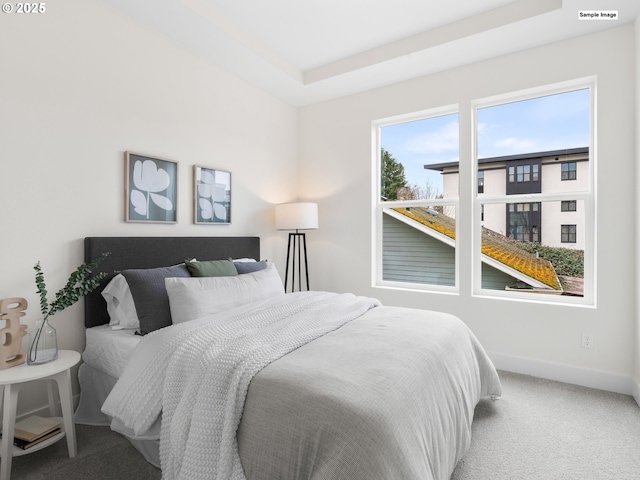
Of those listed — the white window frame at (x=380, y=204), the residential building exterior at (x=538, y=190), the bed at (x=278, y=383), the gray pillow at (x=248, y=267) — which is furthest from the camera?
the white window frame at (x=380, y=204)

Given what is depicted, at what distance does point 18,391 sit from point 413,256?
3.25 meters

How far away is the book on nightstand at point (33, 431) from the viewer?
1.79 metres

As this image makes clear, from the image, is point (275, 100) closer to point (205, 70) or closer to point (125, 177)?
point (205, 70)

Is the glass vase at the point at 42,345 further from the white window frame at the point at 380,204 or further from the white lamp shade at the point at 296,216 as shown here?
the white window frame at the point at 380,204

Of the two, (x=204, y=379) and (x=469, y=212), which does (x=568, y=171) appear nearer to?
(x=469, y=212)

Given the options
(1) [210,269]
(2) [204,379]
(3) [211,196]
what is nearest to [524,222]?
(1) [210,269]

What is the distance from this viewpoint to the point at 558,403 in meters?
2.53

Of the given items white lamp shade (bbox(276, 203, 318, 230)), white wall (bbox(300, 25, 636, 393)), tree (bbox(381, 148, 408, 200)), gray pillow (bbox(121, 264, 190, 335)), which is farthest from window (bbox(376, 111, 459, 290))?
gray pillow (bbox(121, 264, 190, 335))

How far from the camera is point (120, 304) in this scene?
235 cm

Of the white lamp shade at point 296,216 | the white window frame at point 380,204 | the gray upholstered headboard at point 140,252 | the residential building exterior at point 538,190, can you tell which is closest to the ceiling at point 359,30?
the white window frame at point 380,204

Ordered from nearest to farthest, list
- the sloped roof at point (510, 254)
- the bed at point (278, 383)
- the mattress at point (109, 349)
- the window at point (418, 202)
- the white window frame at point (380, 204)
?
the bed at point (278, 383) < the mattress at point (109, 349) < the sloped roof at point (510, 254) < the window at point (418, 202) < the white window frame at point (380, 204)

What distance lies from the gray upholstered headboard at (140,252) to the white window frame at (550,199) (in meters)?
2.28

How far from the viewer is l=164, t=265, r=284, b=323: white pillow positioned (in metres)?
2.14

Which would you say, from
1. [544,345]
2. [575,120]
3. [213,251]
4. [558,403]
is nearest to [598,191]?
[575,120]
